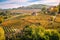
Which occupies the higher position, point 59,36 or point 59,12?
point 59,36

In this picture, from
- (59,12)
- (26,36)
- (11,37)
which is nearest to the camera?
(26,36)

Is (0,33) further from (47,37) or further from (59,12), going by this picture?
(59,12)

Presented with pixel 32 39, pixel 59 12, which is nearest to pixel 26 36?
pixel 32 39

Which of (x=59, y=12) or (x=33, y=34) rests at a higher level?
(x=33, y=34)

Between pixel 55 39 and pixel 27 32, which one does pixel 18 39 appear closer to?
pixel 27 32

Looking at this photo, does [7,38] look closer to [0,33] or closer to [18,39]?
[0,33]

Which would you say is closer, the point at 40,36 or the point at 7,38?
the point at 40,36

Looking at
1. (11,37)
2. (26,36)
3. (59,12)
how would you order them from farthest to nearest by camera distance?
(59,12) < (11,37) < (26,36)

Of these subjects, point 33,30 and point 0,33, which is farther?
point 0,33
